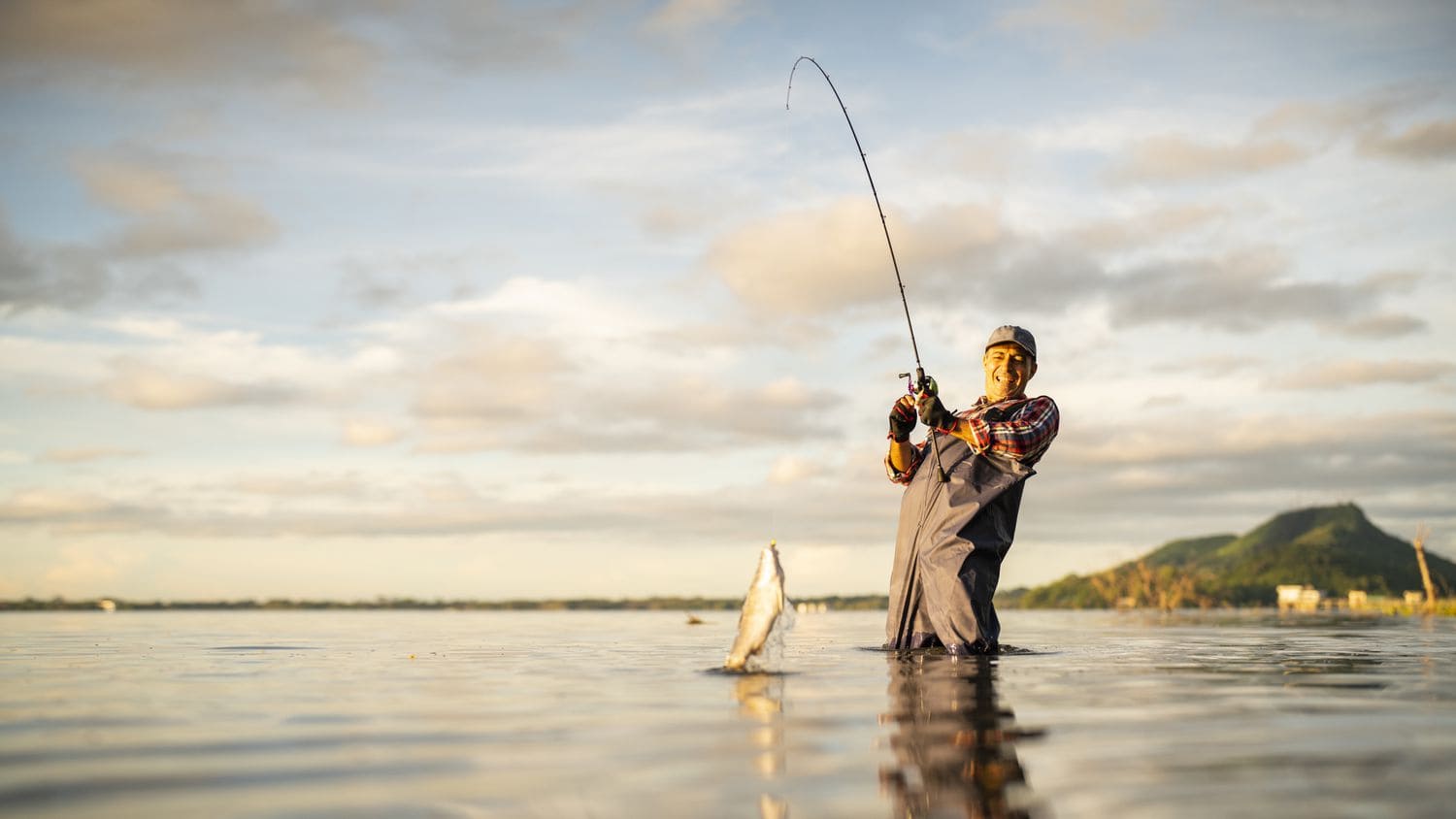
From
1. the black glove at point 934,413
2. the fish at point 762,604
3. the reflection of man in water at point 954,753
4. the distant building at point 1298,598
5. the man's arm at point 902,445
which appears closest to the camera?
the reflection of man in water at point 954,753

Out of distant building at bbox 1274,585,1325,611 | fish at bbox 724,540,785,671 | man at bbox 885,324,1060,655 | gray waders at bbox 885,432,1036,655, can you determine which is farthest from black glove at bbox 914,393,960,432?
distant building at bbox 1274,585,1325,611

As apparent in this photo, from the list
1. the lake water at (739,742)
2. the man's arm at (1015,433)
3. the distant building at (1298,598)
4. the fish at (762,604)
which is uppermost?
the distant building at (1298,598)

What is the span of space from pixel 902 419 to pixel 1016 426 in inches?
35.2

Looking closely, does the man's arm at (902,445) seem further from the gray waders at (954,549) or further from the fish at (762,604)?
the fish at (762,604)

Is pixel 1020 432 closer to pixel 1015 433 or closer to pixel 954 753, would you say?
pixel 1015 433

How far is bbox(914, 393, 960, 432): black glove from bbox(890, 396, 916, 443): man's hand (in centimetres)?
25

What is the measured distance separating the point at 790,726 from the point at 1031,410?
5.02m

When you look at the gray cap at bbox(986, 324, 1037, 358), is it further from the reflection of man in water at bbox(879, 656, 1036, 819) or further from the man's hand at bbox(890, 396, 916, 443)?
the reflection of man in water at bbox(879, 656, 1036, 819)

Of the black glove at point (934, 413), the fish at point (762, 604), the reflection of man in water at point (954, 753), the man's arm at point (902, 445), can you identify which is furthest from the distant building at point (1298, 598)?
the reflection of man in water at point (954, 753)

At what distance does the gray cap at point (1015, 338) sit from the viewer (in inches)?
368

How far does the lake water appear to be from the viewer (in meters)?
3.29

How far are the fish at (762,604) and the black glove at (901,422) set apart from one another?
2.52 metres

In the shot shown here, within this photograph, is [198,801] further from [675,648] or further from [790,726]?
[675,648]

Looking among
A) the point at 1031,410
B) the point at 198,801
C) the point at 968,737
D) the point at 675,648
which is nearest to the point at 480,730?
the point at 198,801
